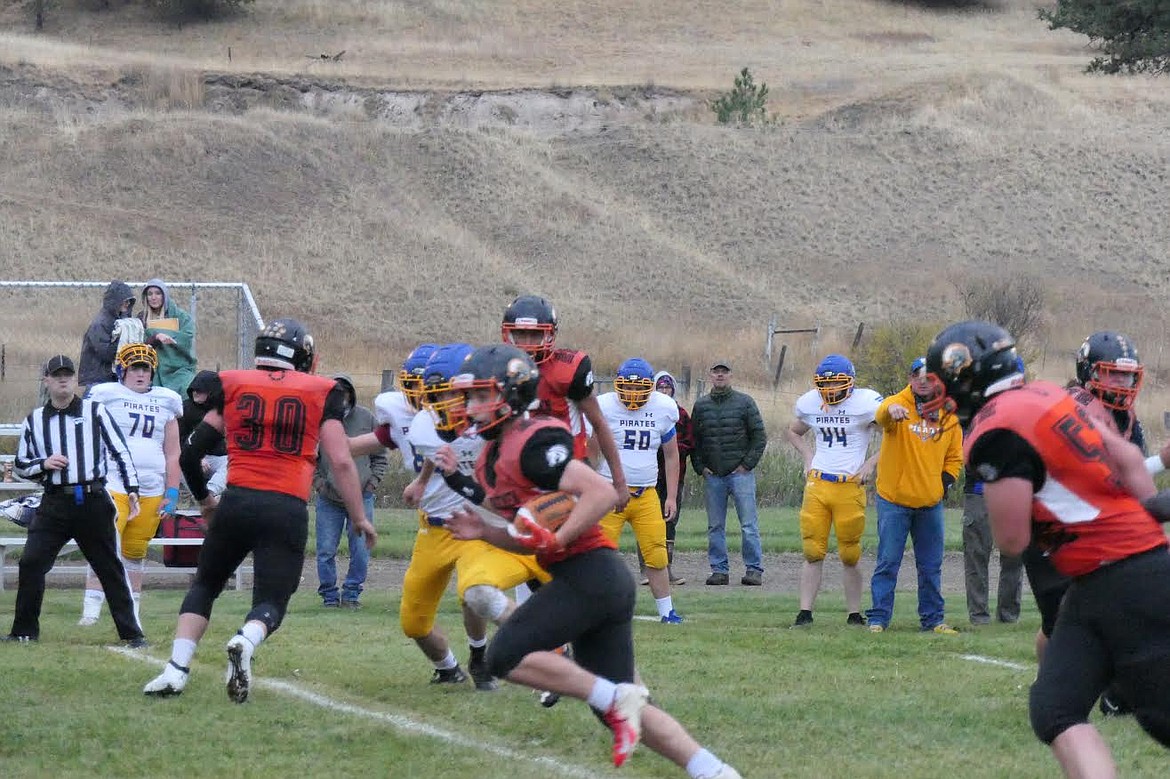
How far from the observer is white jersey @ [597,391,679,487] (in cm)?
1152

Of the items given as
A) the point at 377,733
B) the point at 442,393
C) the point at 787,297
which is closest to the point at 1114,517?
the point at 442,393

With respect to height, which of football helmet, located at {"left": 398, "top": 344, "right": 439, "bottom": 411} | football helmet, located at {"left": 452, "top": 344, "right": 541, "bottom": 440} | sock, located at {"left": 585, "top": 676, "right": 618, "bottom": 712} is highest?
football helmet, located at {"left": 452, "top": 344, "right": 541, "bottom": 440}

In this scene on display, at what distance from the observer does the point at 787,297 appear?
153 feet

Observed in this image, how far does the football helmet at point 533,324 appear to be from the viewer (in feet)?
26.2

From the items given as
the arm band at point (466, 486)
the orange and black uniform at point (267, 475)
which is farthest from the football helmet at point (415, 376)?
the arm band at point (466, 486)

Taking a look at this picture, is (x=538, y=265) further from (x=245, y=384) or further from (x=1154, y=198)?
(x=245, y=384)

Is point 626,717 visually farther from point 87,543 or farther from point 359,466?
point 359,466

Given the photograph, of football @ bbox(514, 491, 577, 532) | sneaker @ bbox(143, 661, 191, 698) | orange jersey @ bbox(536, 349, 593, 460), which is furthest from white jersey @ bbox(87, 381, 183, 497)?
football @ bbox(514, 491, 577, 532)

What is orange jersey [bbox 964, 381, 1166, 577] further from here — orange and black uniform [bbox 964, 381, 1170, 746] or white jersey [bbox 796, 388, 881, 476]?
white jersey [bbox 796, 388, 881, 476]

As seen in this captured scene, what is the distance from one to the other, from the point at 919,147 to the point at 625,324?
19867 millimetres

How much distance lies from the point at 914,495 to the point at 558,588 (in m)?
5.79

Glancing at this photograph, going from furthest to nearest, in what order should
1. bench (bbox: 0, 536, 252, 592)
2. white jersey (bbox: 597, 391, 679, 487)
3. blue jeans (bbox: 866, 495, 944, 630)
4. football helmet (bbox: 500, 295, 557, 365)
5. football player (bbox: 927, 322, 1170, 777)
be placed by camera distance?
bench (bbox: 0, 536, 252, 592) < white jersey (bbox: 597, 391, 679, 487) < blue jeans (bbox: 866, 495, 944, 630) < football helmet (bbox: 500, 295, 557, 365) < football player (bbox: 927, 322, 1170, 777)

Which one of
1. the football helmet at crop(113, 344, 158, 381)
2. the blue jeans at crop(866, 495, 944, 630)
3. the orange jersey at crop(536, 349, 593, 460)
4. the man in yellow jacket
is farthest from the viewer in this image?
the blue jeans at crop(866, 495, 944, 630)

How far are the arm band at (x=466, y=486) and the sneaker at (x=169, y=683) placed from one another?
2439 millimetres
